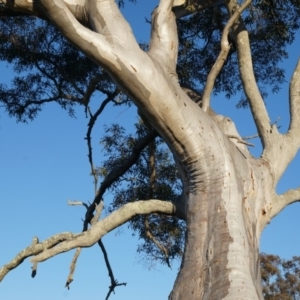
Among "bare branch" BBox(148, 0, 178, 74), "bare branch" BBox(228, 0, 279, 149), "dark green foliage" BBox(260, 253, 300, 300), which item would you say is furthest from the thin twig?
"dark green foliage" BBox(260, 253, 300, 300)

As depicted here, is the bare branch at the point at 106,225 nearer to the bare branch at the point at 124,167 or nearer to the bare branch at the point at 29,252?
the bare branch at the point at 29,252

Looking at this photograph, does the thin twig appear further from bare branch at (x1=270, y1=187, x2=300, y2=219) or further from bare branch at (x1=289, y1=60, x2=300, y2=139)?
bare branch at (x1=289, y1=60, x2=300, y2=139)

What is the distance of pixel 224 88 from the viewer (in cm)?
1013

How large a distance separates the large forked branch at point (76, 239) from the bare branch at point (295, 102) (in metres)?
1.79

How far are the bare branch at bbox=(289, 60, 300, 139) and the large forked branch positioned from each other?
5.88 ft

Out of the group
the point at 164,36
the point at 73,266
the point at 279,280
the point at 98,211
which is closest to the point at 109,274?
the point at 73,266

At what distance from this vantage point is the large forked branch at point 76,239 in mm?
5316

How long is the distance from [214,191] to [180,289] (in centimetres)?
85

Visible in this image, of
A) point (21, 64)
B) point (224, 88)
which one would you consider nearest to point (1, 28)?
point (21, 64)

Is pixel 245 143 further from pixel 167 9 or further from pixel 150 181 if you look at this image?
pixel 150 181

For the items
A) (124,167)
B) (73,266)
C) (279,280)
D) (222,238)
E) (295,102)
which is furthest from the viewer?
(279,280)

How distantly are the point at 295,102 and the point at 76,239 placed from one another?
2963 mm

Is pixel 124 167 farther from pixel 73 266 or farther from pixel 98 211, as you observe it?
pixel 98 211

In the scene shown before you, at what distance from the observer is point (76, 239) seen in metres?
5.46
